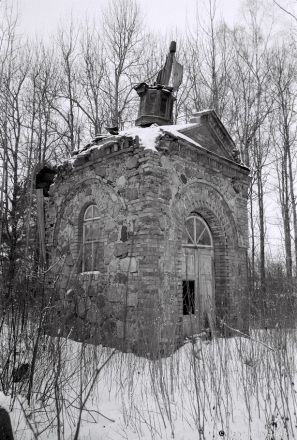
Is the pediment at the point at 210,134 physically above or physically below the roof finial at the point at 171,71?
below

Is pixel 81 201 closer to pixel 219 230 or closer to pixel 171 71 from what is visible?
pixel 219 230

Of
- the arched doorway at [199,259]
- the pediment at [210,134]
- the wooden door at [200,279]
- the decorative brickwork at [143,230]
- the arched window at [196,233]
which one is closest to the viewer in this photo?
the decorative brickwork at [143,230]

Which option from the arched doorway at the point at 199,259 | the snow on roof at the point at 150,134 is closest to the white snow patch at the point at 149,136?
the snow on roof at the point at 150,134

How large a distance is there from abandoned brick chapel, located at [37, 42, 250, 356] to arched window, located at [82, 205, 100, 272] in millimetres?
23

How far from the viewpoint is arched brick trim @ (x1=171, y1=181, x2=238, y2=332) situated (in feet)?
25.0

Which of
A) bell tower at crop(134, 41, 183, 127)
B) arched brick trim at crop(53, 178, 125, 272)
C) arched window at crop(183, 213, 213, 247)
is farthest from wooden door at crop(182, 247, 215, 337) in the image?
bell tower at crop(134, 41, 183, 127)

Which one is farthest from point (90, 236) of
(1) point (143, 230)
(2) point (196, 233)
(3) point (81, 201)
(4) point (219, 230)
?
(4) point (219, 230)

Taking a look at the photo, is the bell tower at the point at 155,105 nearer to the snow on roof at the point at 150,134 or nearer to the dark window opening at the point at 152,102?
the dark window opening at the point at 152,102

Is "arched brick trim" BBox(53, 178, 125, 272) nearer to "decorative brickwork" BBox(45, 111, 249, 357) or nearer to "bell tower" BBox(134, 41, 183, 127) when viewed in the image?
"decorative brickwork" BBox(45, 111, 249, 357)

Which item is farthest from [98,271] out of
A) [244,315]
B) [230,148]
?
[230,148]

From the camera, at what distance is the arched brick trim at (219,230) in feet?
25.0

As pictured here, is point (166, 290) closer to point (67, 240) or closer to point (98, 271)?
point (98, 271)

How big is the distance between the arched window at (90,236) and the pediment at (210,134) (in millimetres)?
2673

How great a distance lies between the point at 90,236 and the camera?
307 inches
